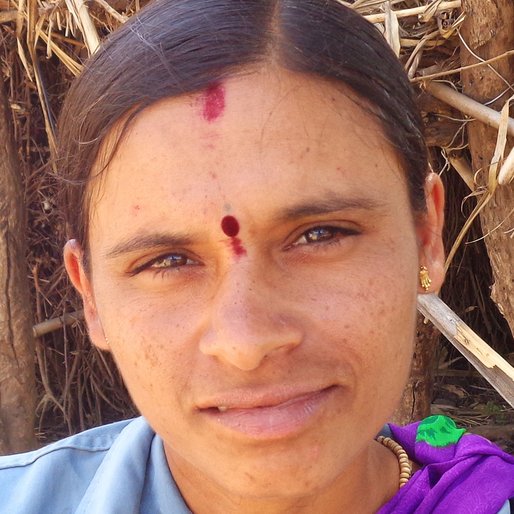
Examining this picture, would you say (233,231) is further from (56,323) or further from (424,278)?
(56,323)

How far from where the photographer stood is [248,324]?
0.99 meters

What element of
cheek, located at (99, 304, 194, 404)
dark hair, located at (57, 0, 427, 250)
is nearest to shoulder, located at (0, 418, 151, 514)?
cheek, located at (99, 304, 194, 404)

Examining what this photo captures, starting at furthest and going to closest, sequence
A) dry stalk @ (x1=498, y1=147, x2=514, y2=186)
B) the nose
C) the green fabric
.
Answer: dry stalk @ (x1=498, y1=147, x2=514, y2=186) → the green fabric → the nose

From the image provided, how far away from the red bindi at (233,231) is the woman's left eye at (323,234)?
8 centimetres

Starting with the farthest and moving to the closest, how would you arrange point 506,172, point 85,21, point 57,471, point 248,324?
point 85,21
point 506,172
point 57,471
point 248,324

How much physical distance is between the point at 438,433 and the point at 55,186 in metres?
2.59

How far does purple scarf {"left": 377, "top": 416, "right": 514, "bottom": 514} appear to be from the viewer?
122 cm

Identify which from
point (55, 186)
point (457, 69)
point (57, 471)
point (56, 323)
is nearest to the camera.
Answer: point (57, 471)

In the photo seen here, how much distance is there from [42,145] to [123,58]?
2.55 metres

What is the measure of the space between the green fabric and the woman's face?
31cm

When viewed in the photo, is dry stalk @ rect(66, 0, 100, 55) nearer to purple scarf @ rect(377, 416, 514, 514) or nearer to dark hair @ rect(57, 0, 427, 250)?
dark hair @ rect(57, 0, 427, 250)

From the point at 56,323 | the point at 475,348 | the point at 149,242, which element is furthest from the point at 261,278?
the point at 56,323

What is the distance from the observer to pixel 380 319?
108 centimetres

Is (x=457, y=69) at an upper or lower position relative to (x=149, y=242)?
upper
